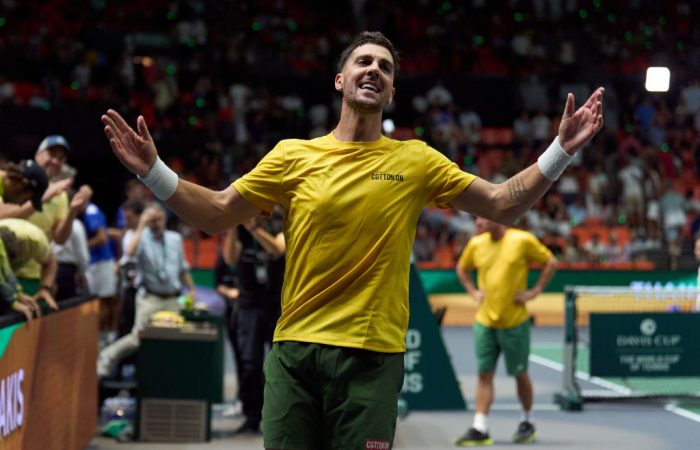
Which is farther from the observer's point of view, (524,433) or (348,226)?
(524,433)

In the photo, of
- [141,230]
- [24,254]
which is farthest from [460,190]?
[141,230]

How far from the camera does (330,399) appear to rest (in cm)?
412

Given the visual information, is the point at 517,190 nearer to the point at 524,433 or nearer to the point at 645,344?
the point at 524,433

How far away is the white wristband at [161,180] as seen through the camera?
4.21 meters

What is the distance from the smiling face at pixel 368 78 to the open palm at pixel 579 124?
66 cm

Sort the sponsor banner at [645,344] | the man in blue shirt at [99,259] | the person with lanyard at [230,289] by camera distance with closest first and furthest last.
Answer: the person with lanyard at [230,289]
the sponsor banner at [645,344]
the man in blue shirt at [99,259]

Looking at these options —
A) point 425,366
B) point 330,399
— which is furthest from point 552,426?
point 330,399

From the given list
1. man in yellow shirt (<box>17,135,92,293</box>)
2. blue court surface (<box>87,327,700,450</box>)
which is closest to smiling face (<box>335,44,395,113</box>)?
man in yellow shirt (<box>17,135,92,293</box>)

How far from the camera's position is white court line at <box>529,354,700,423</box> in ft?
39.1

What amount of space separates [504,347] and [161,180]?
6.70m

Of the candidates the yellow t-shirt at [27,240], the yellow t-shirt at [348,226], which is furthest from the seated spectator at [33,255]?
the yellow t-shirt at [348,226]

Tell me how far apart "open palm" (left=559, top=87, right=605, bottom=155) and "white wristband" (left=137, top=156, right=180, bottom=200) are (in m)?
1.42

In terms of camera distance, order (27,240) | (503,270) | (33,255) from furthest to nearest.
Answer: (503,270) < (33,255) < (27,240)

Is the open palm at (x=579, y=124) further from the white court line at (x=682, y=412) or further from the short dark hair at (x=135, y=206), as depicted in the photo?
the short dark hair at (x=135, y=206)
